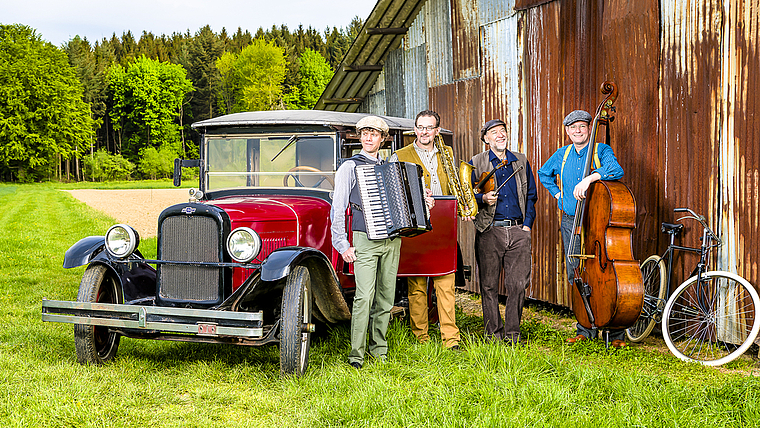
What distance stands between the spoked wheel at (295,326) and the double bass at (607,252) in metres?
2.10

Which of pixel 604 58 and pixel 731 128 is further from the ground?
pixel 604 58

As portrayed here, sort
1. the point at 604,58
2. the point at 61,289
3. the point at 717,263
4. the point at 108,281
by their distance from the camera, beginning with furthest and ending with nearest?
the point at 61,289, the point at 604,58, the point at 717,263, the point at 108,281

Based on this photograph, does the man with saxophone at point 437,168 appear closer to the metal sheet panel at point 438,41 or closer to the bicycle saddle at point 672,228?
the bicycle saddle at point 672,228

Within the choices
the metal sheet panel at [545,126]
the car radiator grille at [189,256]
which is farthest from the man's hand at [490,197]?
the car radiator grille at [189,256]

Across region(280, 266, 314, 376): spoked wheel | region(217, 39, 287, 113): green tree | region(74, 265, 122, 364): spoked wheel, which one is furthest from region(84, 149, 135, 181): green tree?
region(280, 266, 314, 376): spoked wheel

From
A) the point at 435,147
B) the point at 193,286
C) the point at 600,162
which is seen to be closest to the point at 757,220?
the point at 600,162

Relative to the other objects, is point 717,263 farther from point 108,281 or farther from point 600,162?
point 108,281

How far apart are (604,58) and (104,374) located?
5149 mm

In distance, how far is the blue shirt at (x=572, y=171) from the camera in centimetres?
469

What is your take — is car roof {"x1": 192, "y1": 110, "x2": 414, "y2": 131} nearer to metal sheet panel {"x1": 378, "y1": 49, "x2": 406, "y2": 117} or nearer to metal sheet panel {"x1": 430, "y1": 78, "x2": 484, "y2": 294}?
metal sheet panel {"x1": 430, "y1": 78, "x2": 484, "y2": 294}

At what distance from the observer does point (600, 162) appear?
477 centimetres

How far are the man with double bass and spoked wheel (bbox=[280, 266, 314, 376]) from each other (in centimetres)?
213

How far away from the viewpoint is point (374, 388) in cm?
375

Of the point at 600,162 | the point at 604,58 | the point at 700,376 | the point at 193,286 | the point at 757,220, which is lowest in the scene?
the point at 700,376
